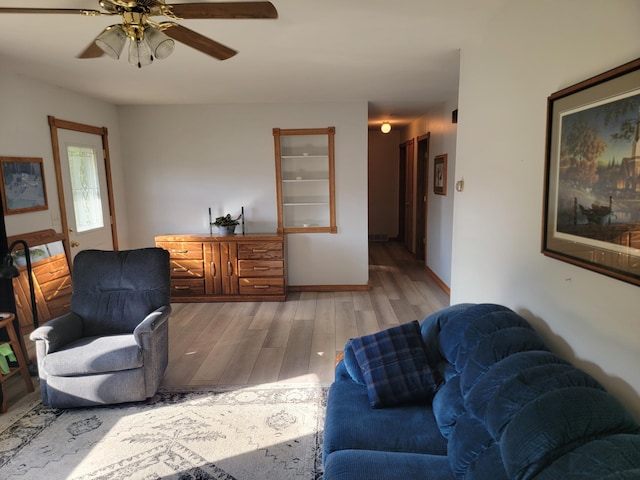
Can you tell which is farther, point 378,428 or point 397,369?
point 397,369

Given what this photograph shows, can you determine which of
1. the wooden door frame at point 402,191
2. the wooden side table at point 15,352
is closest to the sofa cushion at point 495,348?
the wooden side table at point 15,352

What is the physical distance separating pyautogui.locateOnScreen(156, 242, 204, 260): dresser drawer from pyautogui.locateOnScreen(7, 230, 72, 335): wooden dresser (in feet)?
3.95

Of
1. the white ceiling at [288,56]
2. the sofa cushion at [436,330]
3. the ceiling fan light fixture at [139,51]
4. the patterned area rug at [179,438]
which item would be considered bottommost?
the patterned area rug at [179,438]

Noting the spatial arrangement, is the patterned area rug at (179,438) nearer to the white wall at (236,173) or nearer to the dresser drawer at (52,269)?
the dresser drawer at (52,269)

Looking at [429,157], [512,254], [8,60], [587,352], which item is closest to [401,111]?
[429,157]

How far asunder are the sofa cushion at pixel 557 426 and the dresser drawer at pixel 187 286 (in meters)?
4.31

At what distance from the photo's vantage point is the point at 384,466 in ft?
5.16

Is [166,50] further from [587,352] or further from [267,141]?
[267,141]

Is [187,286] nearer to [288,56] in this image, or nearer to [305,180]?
[305,180]

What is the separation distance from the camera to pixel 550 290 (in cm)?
185

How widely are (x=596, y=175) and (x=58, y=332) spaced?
312 cm

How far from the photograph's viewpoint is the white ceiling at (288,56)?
2295 mm

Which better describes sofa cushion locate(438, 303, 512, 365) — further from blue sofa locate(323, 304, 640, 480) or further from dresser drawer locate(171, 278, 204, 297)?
dresser drawer locate(171, 278, 204, 297)

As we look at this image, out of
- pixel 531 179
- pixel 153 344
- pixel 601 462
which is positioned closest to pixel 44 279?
pixel 153 344
